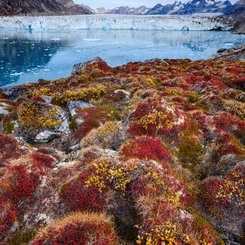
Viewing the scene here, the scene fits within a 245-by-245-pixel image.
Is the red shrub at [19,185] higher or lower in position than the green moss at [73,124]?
higher

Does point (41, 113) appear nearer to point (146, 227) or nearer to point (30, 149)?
point (30, 149)

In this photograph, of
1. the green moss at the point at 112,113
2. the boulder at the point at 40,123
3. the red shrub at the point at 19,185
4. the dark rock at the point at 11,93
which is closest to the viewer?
the red shrub at the point at 19,185

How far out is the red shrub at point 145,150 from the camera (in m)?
9.01

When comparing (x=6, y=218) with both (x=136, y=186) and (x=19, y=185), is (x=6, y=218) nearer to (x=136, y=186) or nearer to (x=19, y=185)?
(x=19, y=185)

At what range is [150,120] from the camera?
40.4 feet

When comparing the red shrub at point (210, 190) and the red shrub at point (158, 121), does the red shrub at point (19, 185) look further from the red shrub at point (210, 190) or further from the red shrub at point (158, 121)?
the red shrub at point (158, 121)

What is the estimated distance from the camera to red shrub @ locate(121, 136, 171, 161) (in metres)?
9.01

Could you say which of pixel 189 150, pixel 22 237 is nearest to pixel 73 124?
pixel 189 150

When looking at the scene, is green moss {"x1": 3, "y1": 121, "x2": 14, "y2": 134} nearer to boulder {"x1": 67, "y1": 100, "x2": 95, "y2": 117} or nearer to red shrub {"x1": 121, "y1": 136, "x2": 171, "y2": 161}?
boulder {"x1": 67, "y1": 100, "x2": 95, "y2": 117}

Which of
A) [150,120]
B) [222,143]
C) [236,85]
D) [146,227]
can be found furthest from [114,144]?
[236,85]

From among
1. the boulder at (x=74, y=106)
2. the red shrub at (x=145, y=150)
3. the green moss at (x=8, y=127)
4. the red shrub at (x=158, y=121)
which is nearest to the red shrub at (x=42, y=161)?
the red shrub at (x=145, y=150)

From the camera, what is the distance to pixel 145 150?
367 inches

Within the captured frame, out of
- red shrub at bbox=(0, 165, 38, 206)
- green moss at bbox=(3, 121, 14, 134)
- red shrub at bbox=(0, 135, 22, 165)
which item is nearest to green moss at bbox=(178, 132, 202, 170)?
red shrub at bbox=(0, 165, 38, 206)

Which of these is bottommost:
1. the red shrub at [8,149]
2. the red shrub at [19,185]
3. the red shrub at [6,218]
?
the red shrub at [8,149]
